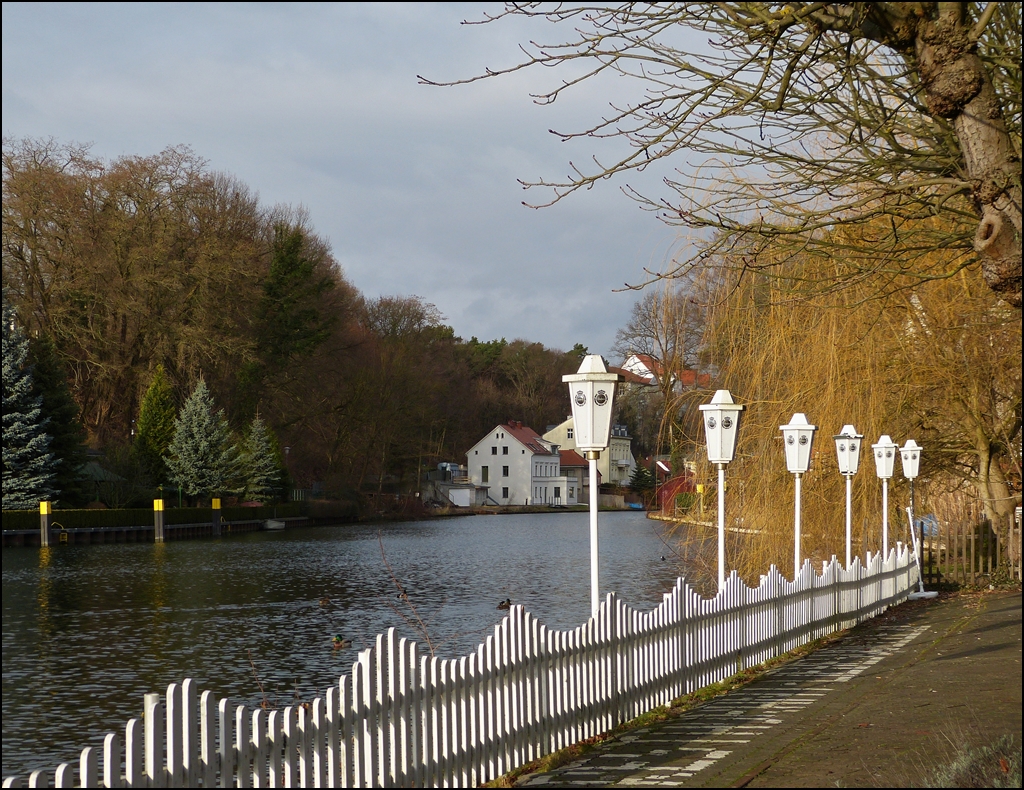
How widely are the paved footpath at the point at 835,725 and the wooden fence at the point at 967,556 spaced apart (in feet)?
28.2

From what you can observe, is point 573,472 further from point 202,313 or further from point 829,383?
point 829,383

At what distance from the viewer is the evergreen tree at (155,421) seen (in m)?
46.6

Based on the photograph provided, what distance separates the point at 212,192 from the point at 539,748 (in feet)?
150

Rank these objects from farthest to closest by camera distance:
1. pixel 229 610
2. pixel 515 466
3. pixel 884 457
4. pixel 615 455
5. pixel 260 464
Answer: pixel 615 455, pixel 515 466, pixel 260 464, pixel 229 610, pixel 884 457

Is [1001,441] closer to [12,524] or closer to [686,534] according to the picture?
[686,534]

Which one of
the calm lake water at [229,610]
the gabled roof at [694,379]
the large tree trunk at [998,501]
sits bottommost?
the calm lake water at [229,610]

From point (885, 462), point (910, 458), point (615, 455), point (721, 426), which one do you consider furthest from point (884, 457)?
point (615, 455)

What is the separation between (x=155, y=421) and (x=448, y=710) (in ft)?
145

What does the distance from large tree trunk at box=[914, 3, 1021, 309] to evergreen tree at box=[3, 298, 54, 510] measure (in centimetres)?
3625

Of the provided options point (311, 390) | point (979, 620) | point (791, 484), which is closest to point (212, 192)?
point (311, 390)

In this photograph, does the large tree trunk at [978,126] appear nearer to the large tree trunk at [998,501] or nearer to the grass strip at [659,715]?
the grass strip at [659,715]

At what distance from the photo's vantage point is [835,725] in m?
7.34

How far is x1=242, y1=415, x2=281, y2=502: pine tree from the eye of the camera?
55.1 m

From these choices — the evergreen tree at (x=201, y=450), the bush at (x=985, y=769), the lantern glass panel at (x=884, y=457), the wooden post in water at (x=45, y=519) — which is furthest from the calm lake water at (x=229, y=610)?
the bush at (x=985, y=769)
